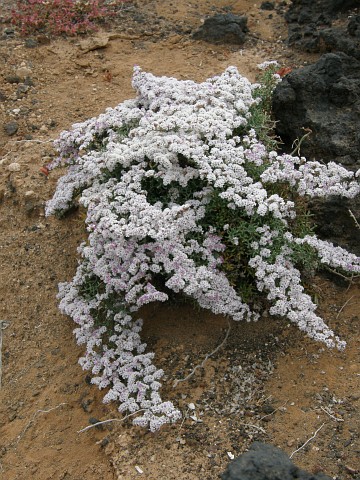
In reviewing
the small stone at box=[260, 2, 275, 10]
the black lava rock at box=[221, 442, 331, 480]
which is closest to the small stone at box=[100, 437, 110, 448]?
the black lava rock at box=[221, 442, 331, 480]

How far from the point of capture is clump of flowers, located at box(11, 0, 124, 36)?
8297 millimetres

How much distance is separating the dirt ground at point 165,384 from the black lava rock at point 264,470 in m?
0.87

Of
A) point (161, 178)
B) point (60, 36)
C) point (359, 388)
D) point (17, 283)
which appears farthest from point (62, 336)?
point (60, 36)

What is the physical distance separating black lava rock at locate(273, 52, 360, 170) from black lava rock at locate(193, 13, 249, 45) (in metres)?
2.65

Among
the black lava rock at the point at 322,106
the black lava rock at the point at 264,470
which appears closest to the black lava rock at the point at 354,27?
the black lava rock at the point at 322,106

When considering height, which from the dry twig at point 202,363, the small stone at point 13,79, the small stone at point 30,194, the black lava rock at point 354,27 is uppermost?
the black lava rock at point 354,27

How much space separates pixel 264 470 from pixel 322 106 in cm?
341

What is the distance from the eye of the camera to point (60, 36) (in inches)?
325

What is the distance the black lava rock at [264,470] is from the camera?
2730mm

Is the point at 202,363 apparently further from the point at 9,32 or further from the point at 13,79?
the point at 9,32

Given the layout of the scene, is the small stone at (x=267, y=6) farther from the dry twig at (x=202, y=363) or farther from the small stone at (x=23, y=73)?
the dry twig at (x=202, y=363)

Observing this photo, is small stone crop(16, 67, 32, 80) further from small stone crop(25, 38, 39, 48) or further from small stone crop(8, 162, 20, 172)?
small stone crop(8, 162, 20, 172)

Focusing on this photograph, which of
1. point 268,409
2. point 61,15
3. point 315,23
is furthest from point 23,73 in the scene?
point 268,409

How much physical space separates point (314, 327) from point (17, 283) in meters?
2.55
